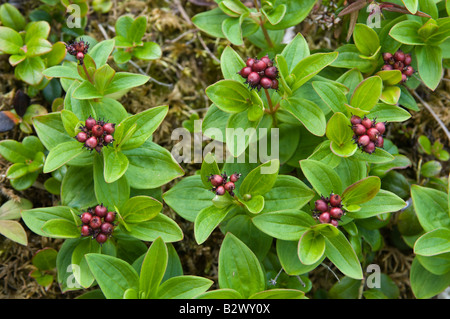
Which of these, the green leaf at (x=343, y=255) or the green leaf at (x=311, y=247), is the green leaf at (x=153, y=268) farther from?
the green leaf at (x=343, y=255)

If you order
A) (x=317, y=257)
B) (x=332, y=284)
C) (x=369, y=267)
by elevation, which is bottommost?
(x=332, y=284)

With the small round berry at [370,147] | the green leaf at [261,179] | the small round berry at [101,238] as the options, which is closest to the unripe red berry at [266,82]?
the green leaf at [261,179]

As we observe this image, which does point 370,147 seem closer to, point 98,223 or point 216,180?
point 216,180

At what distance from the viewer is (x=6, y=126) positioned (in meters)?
3.33

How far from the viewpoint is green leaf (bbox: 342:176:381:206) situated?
2.42 meters

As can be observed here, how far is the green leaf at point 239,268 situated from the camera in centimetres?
253

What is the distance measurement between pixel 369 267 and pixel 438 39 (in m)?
1.82

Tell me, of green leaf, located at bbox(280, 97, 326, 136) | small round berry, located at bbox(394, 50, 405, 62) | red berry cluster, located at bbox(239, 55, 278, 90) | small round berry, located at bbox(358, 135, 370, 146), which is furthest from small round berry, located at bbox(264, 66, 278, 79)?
small round berry, located at bbox(394, 50, 405, 62)

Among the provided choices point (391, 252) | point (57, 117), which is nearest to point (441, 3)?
point (391, 252)

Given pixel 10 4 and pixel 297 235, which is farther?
pixel 10 4

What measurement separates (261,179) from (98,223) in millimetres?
1054

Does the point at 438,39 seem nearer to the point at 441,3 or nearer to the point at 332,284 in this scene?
the point at 441,3

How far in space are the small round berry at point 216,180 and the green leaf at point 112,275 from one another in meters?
0.74

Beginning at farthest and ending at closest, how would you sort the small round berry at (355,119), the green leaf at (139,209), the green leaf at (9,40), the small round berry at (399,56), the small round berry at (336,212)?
the green leaf at (9,40), the small round berry at (399,56), the green leaf at (139,209), the small round berry at (355,119), the small round berry at (336,212)
